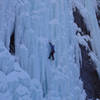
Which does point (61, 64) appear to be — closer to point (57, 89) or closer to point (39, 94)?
point (57, 89)

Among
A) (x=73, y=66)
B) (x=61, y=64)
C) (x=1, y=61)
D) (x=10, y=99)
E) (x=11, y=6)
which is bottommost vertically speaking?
(x=73, y=66)

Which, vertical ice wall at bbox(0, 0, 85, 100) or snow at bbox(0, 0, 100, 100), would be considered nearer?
snow at bbox(0, 0, 100, 100)

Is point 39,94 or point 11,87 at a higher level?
point 11,87

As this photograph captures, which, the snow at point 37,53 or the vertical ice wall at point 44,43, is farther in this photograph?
the vertical ice wall at point 44,43

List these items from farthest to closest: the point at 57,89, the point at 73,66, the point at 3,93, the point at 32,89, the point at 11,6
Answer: the point at 73,66, the point at 57,89, the point at 11,6, the point at 32,89, the point at 3,93

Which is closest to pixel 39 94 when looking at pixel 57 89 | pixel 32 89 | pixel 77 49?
pixel 32 89

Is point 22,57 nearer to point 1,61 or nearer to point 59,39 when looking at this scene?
point 1,61

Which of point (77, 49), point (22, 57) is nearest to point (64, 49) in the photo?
point (77, 49)

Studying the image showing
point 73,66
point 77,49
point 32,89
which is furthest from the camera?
point 77,49

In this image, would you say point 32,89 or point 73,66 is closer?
point 32,89

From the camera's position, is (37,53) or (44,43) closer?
(37,53)
